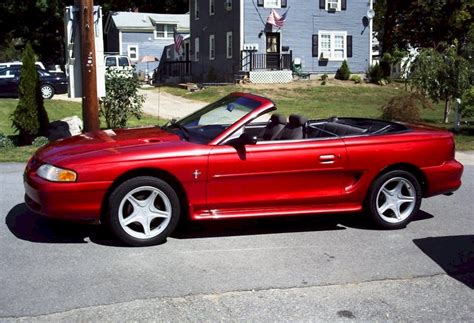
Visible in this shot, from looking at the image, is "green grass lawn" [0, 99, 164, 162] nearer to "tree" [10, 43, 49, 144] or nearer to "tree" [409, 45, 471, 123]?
"tree" [10, 43, 49, 144]

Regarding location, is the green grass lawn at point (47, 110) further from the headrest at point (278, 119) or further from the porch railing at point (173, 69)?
the porch railing at point (173, 69)

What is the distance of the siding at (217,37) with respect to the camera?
105ft

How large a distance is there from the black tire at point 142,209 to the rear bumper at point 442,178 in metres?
2.71

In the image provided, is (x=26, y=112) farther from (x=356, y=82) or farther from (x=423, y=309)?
(x=356, y=82)

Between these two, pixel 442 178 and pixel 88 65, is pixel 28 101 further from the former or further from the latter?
pixel 442 178

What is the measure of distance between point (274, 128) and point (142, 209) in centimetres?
175

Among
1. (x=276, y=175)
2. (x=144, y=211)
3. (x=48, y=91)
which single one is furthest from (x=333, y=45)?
(x=144, y=211)

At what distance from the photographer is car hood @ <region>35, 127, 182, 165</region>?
538 centimetres

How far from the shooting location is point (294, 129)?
6.13 meters

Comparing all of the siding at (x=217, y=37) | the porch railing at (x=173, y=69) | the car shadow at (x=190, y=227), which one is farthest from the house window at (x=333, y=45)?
the car shadow at (x=190, y=227)

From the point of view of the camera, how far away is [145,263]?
5.02 m

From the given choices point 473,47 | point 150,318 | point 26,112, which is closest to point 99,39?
point 26,112

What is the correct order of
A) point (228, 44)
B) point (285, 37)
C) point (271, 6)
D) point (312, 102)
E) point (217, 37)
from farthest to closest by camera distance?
point (217, 37)
point (228, 44)
point (285, 37)
point (271, 6)
point (312, 102)

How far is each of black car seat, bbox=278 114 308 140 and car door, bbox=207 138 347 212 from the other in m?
0.25
